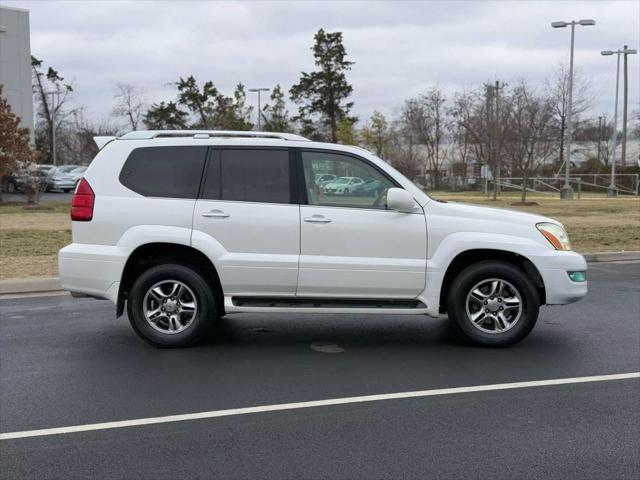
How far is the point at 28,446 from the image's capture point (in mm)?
4172

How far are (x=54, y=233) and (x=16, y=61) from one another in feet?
114

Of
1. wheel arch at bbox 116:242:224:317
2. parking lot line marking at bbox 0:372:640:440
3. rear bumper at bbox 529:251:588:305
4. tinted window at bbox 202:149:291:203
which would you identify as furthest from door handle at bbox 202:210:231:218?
rear bumper at bbox 529:251:588:305

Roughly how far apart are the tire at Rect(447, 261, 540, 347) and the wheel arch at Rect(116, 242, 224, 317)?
220cm

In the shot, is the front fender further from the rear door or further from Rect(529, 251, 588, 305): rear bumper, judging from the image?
the rear door

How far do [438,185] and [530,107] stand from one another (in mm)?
19473

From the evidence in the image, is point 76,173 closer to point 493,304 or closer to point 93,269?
point 93,269

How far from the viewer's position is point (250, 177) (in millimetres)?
6410

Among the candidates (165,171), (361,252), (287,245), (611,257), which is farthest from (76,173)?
(361,252)

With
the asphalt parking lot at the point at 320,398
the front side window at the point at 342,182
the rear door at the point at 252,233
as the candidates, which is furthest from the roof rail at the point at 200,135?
the asphalt parking lot at the point at 320,398

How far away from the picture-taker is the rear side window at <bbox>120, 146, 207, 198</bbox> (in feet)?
21.0

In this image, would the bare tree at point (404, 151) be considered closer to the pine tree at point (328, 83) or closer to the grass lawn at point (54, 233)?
the pine tree at point (328, 83)

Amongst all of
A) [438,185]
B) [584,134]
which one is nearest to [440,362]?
[438,185]

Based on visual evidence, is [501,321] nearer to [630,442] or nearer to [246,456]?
[630,442]

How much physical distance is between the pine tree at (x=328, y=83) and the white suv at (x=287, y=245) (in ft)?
191
